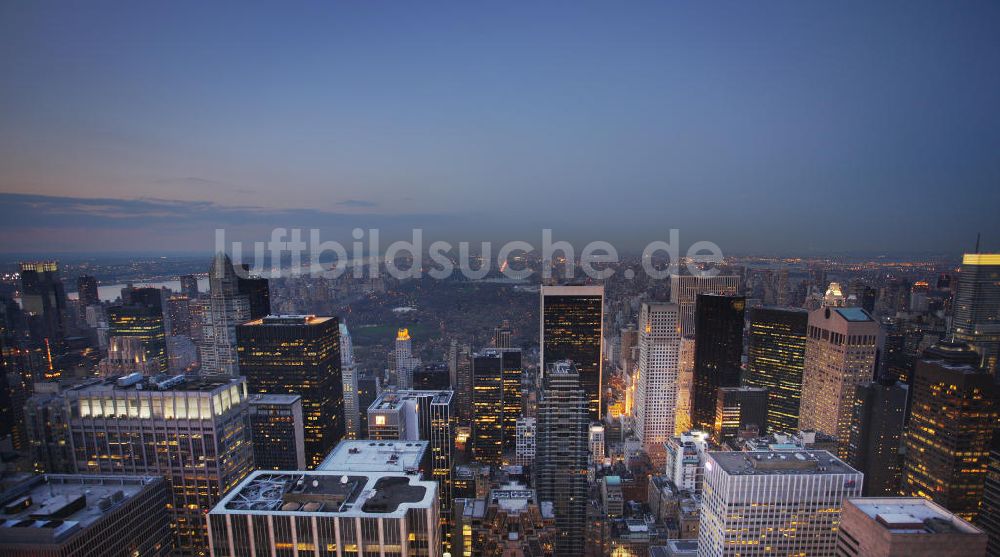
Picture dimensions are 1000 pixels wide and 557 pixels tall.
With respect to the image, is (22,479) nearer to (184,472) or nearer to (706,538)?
(184,472)

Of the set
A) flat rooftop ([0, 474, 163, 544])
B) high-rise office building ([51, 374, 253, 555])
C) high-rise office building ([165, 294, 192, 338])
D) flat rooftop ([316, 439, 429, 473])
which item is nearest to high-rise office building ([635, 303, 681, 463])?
flat rooftop ([316, 439, 429, 473])

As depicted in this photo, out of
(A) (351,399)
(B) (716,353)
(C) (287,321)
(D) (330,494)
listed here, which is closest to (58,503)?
(D) (330,494)

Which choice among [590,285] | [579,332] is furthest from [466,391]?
[590,285]

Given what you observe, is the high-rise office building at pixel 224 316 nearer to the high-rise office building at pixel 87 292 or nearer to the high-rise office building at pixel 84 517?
the high-rise office building at pixel 87 292

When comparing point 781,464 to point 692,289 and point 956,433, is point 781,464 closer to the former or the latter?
point 956,433

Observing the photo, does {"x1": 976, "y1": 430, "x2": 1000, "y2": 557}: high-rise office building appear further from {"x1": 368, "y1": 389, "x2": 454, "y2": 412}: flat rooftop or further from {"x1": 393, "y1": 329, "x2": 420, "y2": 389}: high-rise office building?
{"x1": 393, "y1": 329, "x2": 420, "y2": 389}: high-rise office building

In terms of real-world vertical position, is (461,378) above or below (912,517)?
below

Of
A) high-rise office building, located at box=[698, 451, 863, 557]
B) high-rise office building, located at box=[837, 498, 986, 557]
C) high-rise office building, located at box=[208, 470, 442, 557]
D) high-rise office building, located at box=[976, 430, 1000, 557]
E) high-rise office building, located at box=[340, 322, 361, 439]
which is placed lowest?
high-rise office building, located at box=[340, 322, 361, 439]
